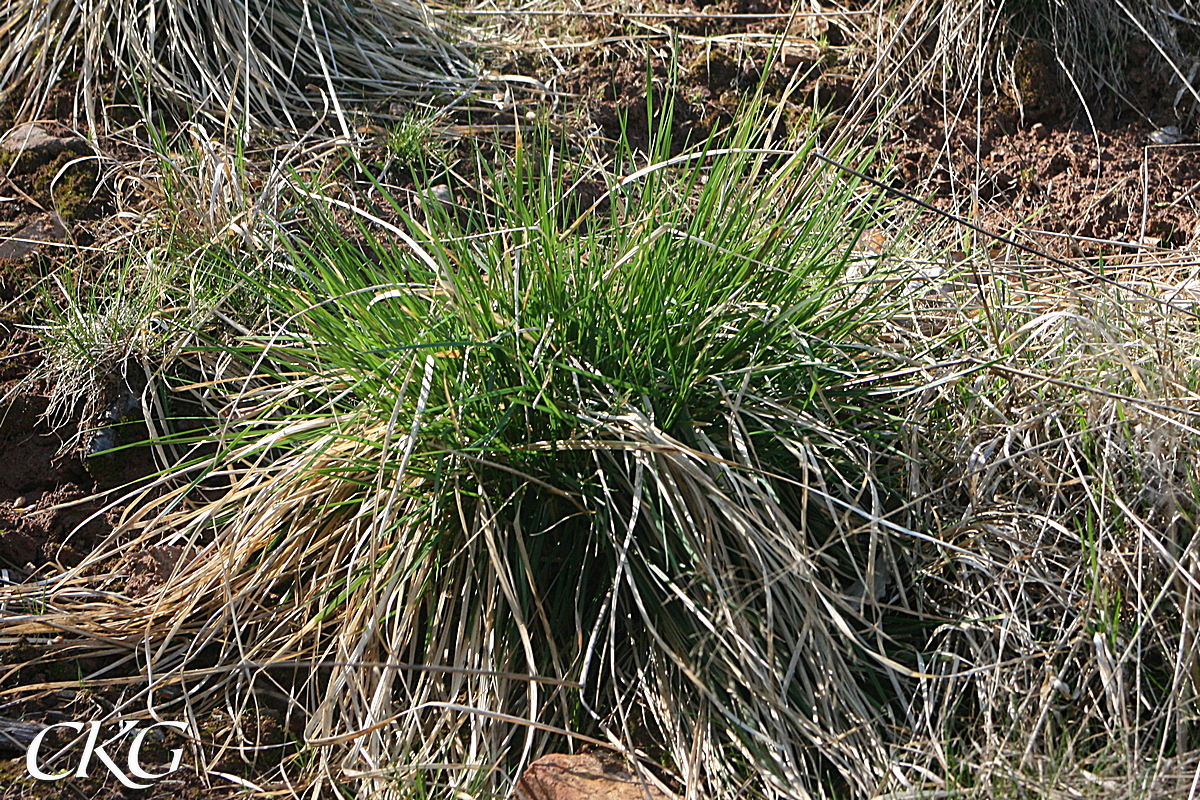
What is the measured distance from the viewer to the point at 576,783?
60.6 inches

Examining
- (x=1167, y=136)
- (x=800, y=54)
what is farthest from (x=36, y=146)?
(x=1167, y=136)

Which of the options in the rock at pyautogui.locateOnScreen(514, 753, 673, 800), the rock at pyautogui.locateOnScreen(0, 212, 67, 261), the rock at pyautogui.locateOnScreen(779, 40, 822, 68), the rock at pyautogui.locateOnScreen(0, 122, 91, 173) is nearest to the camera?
the rock at pyautogui.locateOnScreen(514, 753, 673, 800)

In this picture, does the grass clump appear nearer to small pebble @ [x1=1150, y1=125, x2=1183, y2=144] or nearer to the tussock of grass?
the tussock of grass

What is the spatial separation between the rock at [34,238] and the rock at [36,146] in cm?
20

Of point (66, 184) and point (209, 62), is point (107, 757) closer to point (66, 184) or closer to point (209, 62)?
point (66, 184)

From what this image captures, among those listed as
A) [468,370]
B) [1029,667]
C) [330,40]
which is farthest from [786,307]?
[330,40]

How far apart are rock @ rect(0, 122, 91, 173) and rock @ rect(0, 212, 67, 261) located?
20 centimetres

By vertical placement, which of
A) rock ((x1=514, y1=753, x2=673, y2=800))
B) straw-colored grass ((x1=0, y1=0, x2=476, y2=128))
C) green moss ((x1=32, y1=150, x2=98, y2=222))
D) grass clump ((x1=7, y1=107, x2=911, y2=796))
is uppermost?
straw-colored grass ((x1=0, y1=0, x2=476, y2=128))

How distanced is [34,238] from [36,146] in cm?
33

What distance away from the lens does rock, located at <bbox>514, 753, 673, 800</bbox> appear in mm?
1530

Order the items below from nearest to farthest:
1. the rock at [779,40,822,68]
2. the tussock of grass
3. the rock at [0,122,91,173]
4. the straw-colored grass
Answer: the rock at [0,122,91,173], the straw-colored grass, the tussock of grass, the rock at [779,40,822,68]

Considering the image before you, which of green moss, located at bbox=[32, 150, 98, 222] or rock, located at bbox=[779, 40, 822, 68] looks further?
rock, located at bbox=[779, 40, 822, 68]

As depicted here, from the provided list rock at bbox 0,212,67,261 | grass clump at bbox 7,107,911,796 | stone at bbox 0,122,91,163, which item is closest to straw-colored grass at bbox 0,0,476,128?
stone at bbox 0,122,91,163

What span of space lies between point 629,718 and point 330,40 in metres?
2.13
